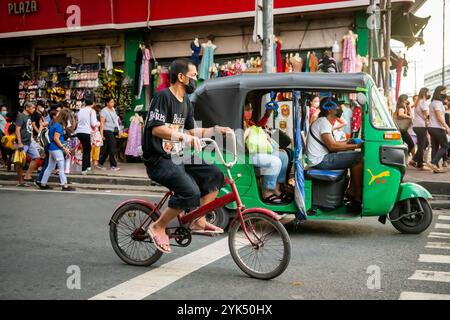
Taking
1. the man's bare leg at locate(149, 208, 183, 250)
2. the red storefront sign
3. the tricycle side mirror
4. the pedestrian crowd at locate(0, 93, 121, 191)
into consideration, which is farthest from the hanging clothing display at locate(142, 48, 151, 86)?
the man's bare leg at locate(149, 208, 183, 250)

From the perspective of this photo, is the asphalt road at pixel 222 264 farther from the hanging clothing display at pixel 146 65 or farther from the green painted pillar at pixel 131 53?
the green painted pillar at pixel 131 53

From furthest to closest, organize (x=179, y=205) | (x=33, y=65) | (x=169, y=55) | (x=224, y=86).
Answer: (x=33, y=65)
(x=169, y=55)
(x=224, y=86)
(x=179, y=205)

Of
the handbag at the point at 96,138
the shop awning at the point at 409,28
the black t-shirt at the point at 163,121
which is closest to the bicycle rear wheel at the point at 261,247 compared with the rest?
the black t-shirt at the point at 163,121

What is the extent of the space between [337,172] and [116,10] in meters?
12.5

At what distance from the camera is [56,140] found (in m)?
11.5

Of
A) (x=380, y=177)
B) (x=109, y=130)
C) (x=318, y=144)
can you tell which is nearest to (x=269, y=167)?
(x=318, y=144)

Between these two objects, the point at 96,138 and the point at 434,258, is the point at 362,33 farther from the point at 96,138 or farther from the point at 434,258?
the point at 434,258

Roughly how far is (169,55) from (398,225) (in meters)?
11.9

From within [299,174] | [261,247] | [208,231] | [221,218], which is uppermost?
[299,174]

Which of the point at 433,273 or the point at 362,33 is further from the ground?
the point at 362,33

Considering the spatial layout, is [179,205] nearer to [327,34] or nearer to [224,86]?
[224,86]

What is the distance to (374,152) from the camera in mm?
6824

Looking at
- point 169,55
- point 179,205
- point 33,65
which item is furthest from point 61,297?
point 33,65

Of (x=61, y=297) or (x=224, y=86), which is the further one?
(x=224, y=86)
